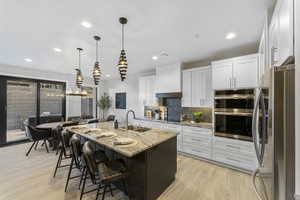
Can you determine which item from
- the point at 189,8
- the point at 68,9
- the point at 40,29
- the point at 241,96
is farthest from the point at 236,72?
the point at 40,29

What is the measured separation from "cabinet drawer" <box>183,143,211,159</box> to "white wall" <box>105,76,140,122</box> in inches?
108

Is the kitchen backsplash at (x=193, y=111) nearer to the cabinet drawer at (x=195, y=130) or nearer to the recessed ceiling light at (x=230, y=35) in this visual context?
the cabinet drawer at (x=195, y=130)

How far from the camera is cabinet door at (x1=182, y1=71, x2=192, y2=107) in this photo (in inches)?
147

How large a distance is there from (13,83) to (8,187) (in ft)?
13.0

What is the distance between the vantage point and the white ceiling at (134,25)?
170cm

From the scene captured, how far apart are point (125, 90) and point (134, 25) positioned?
444 centimetres

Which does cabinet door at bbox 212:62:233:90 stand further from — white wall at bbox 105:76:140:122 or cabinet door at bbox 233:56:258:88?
white wall at bbox 105:76:140:122

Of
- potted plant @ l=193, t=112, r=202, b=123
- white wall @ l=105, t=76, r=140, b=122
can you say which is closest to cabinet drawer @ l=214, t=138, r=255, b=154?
potted plant @ l=193, t=112, r=202, b=123

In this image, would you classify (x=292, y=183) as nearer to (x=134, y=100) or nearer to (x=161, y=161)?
(x=161, y=161)

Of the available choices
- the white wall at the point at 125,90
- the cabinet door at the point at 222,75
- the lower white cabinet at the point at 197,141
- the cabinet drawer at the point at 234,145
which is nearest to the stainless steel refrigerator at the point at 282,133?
the cabinet drawer at the point at 234,145

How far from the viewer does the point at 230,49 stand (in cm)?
307

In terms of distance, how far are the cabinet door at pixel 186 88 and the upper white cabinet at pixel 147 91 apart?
3.74 feet

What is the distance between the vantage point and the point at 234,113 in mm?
2801

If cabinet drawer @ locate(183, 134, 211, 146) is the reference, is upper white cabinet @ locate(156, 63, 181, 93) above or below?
above
